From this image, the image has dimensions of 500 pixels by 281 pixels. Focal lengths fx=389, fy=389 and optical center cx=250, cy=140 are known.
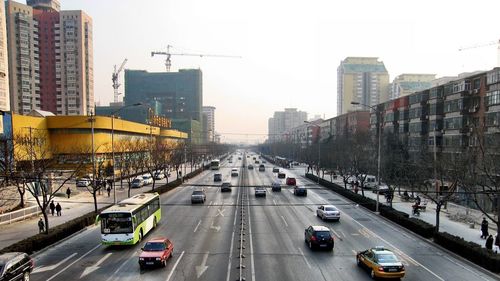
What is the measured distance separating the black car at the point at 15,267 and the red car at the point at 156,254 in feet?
17.0

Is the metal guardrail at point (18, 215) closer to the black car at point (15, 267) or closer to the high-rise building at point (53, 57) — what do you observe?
the black car at point (15, 267)

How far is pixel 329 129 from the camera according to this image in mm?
138250

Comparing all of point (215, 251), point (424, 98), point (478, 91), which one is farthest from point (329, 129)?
point (215, 251)

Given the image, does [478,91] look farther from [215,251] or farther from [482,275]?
[215,251]

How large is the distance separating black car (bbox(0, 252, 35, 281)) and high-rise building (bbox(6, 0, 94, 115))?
131 metres

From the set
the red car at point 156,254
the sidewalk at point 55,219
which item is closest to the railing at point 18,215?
the sidewalk at point 55,219

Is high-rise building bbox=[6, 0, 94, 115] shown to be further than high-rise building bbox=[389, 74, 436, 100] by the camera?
No

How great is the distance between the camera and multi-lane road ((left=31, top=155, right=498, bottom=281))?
1950 cm

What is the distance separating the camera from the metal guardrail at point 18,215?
3294 centimetres

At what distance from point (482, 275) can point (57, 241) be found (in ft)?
84.6

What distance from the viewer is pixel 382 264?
18.4 m

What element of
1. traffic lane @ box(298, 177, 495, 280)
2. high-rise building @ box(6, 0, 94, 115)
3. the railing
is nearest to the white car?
traffic lane @ box(298, 177, 495, 280)

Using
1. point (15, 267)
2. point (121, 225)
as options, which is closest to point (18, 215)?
point (121, 225)

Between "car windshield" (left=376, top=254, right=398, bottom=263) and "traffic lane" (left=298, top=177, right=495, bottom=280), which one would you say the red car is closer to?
"car windshield" (left=376, top=254, right=398, bottom=263)
